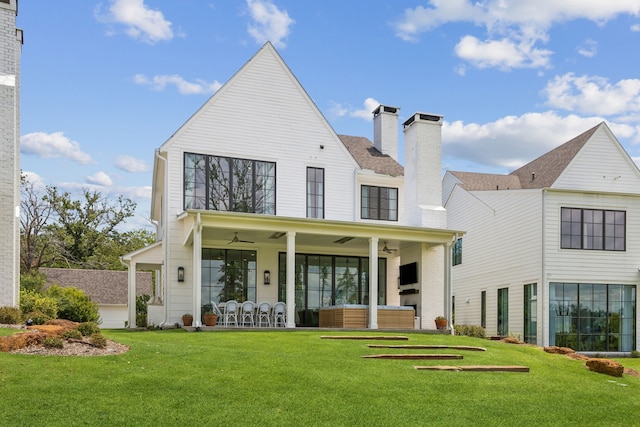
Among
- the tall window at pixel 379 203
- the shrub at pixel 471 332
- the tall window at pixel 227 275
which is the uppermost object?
the tall window at pixel 379 203

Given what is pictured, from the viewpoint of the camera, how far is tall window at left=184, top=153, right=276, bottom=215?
2009cm

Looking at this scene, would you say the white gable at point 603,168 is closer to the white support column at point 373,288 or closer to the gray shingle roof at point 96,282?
the white support column at point 373,288

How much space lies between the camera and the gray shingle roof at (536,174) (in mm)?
24344

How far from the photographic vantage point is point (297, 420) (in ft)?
27.4

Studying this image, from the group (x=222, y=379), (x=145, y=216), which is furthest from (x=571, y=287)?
(x=145, y=216)

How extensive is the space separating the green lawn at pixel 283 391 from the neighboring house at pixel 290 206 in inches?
270

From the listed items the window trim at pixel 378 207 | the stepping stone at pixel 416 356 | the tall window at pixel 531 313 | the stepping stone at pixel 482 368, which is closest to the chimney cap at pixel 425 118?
the window trim at pixel 378 207

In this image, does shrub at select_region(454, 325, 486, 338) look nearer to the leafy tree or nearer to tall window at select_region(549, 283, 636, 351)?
tall window at select_region(549, 283, 636, 351)

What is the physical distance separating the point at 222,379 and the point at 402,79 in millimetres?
13069

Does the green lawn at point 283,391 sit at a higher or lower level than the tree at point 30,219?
lower

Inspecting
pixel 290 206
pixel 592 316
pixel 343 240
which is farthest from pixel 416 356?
pixel 592 316

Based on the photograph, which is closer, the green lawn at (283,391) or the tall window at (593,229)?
the green lawn at (283,391)

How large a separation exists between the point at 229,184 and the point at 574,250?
12.3 metres

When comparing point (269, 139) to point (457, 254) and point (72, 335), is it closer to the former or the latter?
point (72, 335)
